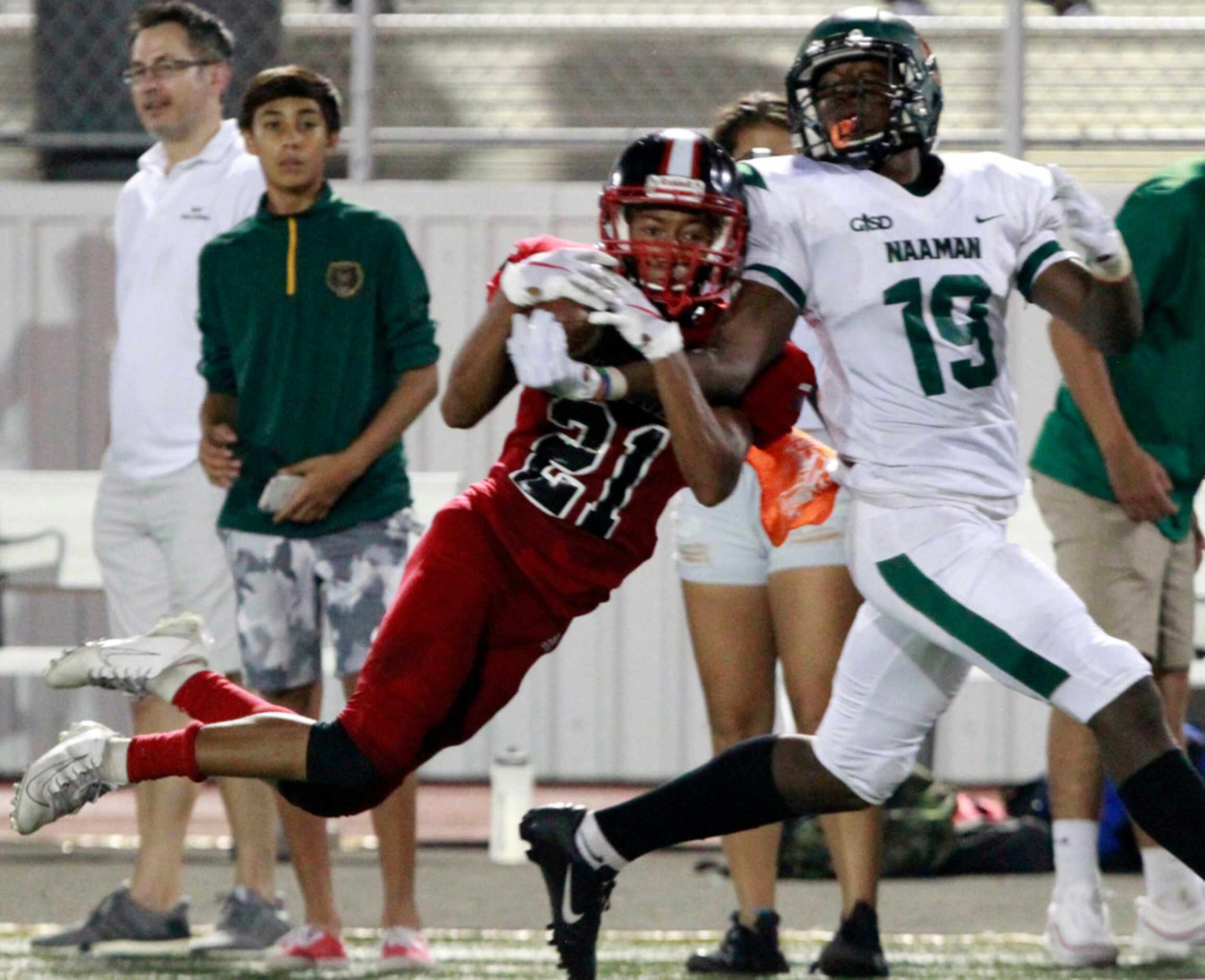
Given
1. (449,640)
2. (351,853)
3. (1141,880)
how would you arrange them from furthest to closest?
(351,853) → (1141,880) → (449,640)

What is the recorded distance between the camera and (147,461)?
196 inches

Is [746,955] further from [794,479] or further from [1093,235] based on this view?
[1093,235]

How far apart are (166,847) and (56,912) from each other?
0.49 m

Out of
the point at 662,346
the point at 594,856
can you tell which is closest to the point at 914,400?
the point at 662,346

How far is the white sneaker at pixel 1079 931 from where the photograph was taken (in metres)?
4.44

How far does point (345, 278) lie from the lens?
4598 millimetres

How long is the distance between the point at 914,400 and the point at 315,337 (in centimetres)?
146

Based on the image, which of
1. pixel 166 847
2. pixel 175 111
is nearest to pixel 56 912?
pixel 166 847

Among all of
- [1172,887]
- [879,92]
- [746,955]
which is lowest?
[746,955]

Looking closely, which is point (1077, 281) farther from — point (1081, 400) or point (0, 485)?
point (0, 485)

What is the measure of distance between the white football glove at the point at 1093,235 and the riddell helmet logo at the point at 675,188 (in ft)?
2.17

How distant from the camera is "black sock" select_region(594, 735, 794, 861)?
3.77 metres

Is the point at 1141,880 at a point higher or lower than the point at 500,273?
lower

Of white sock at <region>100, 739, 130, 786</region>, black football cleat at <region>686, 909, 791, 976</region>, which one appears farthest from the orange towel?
white sock at <region>100, 739, 130, 786</region>
